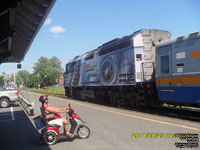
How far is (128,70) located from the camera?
1344 centimetres

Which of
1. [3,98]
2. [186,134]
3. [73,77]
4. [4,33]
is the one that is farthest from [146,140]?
[73,77]

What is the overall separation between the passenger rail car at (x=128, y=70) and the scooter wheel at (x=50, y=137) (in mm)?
6909

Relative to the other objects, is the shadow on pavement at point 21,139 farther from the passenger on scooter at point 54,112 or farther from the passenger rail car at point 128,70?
the passenger rail car at point 128,70

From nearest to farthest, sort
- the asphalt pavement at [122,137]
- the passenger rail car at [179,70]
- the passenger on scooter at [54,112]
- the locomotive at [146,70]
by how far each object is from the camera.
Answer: the asphalt pavement at [122,137] → the passenger on scooter at [54,112] → the passenger rail car at [179,70] → the locomotive at [146,70]

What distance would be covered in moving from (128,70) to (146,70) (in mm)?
1333

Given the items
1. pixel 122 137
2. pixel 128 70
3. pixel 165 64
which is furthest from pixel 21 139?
pixel 128 70

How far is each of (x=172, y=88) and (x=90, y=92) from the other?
34.9 feet

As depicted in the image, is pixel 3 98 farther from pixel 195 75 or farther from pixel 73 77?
pixel 195 75

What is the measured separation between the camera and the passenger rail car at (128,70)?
40.8ft

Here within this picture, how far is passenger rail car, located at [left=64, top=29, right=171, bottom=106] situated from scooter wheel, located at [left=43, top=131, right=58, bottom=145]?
6.91 m

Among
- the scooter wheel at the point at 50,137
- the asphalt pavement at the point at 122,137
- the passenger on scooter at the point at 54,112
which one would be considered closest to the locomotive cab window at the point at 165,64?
the asphalt pavement at the point at 122,137

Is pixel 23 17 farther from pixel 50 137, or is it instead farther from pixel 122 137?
pixel 122 137

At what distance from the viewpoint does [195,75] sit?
8906mm

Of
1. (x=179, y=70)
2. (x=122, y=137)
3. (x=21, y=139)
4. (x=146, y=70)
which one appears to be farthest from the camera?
(x=146, y=70)
